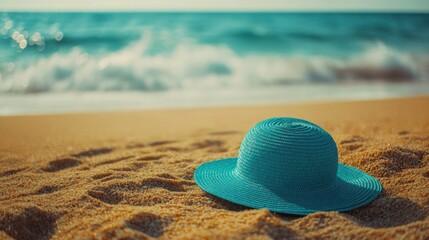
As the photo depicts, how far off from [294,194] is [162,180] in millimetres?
990

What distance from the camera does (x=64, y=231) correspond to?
213cm

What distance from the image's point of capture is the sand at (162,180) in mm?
2096

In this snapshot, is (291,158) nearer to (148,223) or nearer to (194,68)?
(148,223)

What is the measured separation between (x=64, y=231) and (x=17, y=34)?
56.2 feet

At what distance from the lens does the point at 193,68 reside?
10.5 metres

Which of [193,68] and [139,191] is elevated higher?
[139,191]

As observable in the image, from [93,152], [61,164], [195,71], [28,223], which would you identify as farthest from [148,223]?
[195,71]

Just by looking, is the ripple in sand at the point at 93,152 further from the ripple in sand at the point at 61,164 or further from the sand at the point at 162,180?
the ripple in sand at the point at 61,164

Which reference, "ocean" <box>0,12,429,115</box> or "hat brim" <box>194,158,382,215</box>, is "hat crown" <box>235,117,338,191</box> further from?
"ocean" <box>0,12,429,115</box>

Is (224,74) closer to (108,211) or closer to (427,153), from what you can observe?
(427,153)

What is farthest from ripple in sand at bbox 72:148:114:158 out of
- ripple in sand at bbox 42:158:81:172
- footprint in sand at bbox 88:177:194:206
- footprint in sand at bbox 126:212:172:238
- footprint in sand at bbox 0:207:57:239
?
footprint in sand at bbox 126:212:172:238

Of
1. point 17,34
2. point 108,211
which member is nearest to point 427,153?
point 108,211

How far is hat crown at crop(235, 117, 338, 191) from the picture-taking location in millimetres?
2428

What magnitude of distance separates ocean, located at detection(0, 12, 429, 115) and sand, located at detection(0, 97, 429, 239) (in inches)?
72.6
